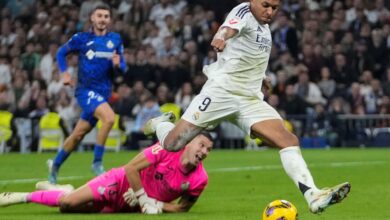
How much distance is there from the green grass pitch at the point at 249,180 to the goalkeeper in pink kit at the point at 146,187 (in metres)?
0.18

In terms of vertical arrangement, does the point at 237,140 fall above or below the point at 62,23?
below

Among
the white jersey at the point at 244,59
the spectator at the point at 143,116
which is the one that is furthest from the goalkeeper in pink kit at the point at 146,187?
the spectator at the point at 143,116

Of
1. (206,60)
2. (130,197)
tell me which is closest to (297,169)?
(130,197)

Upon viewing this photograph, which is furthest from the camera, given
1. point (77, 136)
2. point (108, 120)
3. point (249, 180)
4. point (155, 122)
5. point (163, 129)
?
point (249, 180)

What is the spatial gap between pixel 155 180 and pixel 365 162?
10.4 meters

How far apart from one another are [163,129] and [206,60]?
57.3ft

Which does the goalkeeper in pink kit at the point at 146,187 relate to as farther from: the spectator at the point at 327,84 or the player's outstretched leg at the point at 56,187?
the spectator at the point at 327,84

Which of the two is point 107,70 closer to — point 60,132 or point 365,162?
point 365,162

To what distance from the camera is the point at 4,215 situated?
12.1 m

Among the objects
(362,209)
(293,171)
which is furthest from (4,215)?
(362,209)

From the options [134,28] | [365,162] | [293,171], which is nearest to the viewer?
[293,171]

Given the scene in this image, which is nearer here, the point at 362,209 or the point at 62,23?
the point at 362,209

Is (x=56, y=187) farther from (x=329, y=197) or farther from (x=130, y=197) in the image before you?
(x=329, y=197)

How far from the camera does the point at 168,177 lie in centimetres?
1190
